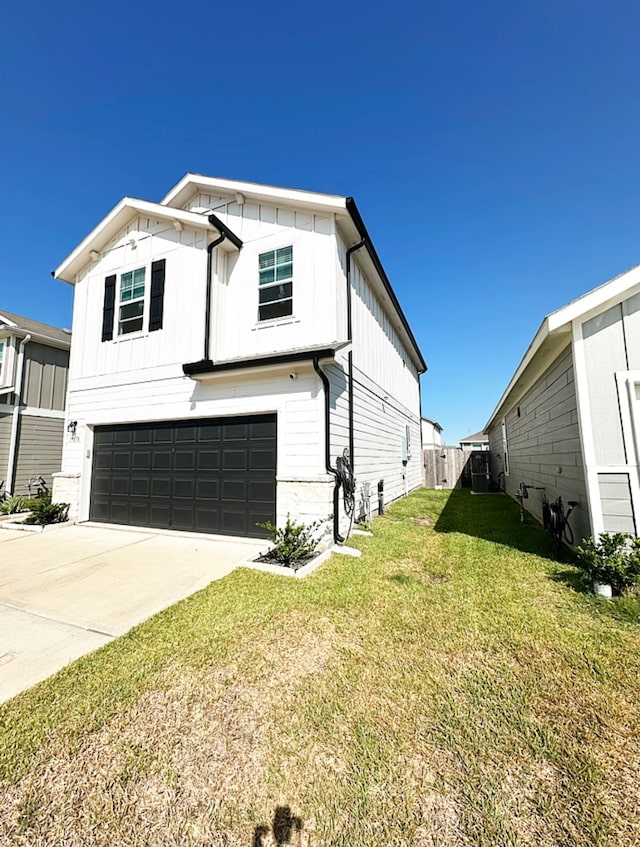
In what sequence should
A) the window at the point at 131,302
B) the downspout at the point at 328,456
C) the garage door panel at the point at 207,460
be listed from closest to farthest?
the downspout at the point at 328,456 < the garage door panel at the point at 207,460 < the window at the point at 131,302

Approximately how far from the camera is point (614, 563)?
12.8ft

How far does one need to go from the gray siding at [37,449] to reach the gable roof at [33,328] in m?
2.91

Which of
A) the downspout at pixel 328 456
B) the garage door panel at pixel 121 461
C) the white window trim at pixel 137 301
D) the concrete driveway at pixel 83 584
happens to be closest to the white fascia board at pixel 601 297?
the downspout at pixel 328 456

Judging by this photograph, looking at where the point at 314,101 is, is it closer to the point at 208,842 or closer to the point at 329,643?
the point at 329,643

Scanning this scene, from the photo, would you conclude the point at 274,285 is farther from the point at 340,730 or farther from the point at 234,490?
the point at 340,730

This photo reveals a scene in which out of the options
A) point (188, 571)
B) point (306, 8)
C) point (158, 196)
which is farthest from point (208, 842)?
point (306, 8)

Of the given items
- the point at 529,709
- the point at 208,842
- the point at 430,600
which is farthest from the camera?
the point at 430,600

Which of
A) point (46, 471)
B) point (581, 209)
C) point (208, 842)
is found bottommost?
point (208, 842)

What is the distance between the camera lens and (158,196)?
8.76 metres

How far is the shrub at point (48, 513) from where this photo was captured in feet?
25.5

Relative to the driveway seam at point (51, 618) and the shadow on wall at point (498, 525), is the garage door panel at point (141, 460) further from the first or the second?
the shadow on wall at point (498, 525)

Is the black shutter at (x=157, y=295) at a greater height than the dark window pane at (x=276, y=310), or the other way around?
the black shutter at (x=157, y=295)

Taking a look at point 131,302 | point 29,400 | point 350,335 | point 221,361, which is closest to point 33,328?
point 29,400

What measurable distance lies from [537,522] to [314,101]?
11.6 m
